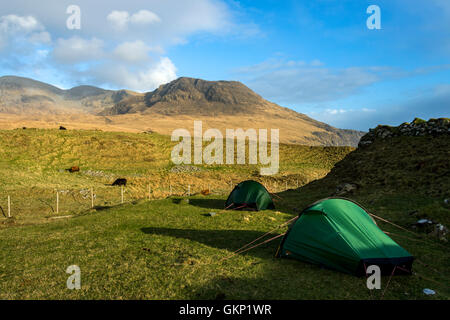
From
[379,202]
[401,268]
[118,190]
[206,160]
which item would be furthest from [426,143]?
[206,160]

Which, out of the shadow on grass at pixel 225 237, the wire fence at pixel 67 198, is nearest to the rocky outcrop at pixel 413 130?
the wire fence at pixel 67 198

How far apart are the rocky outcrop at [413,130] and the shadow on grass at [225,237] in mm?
24033

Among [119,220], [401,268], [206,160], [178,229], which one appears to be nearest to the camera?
[401,268]

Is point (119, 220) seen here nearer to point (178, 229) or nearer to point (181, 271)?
point (178, 229)

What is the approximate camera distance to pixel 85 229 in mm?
14625

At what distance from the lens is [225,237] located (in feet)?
40.9

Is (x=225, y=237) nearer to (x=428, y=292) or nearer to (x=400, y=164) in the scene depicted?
(x=428, y=292)

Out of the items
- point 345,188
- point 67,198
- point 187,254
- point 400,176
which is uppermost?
point 400,176

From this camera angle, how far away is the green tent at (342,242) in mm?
8328

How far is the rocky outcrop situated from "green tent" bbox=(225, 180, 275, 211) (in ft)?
60.8

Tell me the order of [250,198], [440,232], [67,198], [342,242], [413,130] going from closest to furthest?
[342,242] < [440,232] < [250,198] < [67,198] < [413,130]

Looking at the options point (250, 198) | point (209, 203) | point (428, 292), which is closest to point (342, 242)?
point (428, 292)

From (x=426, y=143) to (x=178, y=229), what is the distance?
24.8 meters

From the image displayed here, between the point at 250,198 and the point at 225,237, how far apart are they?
7.23 metres
